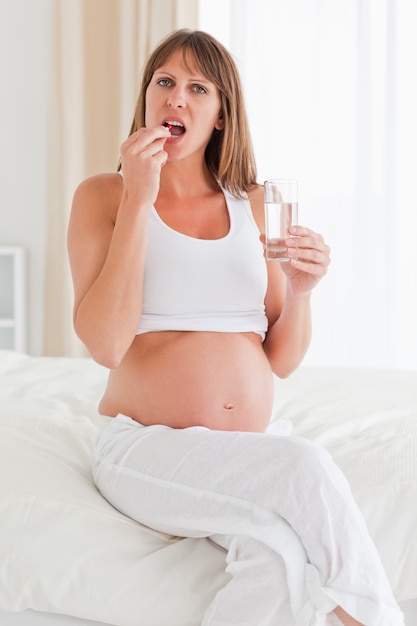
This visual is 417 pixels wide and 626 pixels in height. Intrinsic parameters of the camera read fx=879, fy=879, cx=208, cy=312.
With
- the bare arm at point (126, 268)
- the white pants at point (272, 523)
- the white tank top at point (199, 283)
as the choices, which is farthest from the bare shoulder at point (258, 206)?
the white pants at point (272, 523)

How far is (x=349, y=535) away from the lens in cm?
123

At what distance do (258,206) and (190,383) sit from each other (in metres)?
0.48

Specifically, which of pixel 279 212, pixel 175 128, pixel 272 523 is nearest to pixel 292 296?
pixel 279 212

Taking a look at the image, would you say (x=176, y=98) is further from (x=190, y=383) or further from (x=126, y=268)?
(x=190, y=383)

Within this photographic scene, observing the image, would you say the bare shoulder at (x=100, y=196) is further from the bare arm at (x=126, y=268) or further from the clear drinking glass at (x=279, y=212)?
the clear drinking glass at (x=279, y=212)

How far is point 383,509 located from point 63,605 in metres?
0.56

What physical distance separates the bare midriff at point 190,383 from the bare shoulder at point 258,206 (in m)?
0.29

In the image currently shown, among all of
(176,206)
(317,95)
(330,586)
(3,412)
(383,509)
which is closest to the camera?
(330,586)

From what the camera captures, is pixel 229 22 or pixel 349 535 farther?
pixel 229 22

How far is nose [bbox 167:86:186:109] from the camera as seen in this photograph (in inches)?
66.9

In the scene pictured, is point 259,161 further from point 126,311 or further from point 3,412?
point 126,311

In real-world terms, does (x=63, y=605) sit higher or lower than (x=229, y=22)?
lower

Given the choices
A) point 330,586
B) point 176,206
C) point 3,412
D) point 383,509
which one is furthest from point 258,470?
point 3,412

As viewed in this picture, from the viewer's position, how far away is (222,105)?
5.99ft
